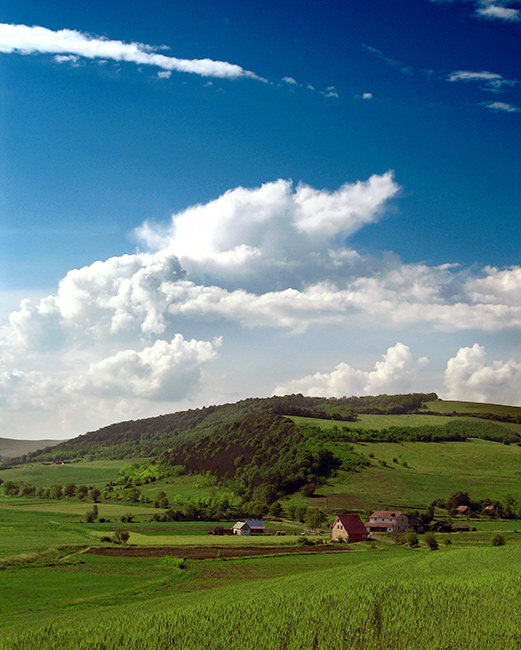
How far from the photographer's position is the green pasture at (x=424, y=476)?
138925mm

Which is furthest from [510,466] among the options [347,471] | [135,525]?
[135,525]

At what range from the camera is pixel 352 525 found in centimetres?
10400

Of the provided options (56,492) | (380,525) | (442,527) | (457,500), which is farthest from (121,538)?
(56,492)

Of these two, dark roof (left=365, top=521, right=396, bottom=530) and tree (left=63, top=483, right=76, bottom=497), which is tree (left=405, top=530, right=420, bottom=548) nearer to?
dark roof (left=365, top=521, right=396, bottom=530)

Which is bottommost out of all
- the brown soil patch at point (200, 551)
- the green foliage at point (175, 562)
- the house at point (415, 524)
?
the house at point (415, 524)

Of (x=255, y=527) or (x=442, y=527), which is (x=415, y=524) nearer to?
(x=442, y=527)

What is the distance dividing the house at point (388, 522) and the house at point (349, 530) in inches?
549

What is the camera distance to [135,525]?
118938mm

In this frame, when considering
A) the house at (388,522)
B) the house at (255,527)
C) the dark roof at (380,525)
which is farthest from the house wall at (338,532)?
the house at (255,527)

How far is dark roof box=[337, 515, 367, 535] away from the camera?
102 metres

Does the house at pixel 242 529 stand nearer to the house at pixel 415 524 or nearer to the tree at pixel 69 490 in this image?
the house at pixel 415 524

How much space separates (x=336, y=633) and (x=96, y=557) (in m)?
64.7

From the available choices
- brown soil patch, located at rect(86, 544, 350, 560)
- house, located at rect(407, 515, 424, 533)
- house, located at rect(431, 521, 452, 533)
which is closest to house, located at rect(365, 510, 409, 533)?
house, located at rect(407, 515, 424, 533)

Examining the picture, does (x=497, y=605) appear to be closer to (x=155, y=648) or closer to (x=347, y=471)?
(x=155, y=648)
